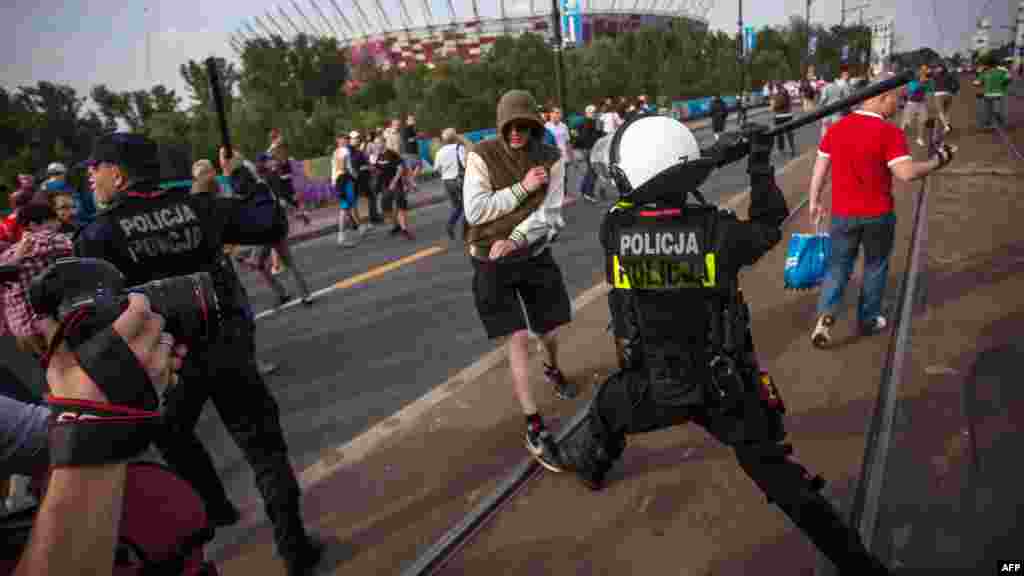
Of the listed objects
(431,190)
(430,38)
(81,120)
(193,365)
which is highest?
(430,38)

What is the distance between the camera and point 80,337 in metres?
0.88

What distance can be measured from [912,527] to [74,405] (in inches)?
118

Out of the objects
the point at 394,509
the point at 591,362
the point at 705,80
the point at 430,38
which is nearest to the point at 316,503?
the point at 394,509

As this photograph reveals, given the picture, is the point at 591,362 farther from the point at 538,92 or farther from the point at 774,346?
the point at 538,92

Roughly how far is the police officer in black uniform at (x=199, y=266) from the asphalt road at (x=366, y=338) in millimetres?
964

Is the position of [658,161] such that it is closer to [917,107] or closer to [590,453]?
[590,453]

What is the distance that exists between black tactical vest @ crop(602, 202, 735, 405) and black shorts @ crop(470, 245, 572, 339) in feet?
3.57

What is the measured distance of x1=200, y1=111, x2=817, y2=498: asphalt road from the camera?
13.5 ft

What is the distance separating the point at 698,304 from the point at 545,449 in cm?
141

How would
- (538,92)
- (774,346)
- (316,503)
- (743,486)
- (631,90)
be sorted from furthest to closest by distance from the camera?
1. (631,90)
2. (538,92)
3. (774,346)
4. (316,503)
5. (743,486)

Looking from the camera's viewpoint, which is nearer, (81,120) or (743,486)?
(743,486)

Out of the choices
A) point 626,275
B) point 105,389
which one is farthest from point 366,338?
point 105,389

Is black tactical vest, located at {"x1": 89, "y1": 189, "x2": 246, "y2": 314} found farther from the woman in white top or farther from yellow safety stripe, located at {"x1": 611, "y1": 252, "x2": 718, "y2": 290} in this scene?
the woman in white top

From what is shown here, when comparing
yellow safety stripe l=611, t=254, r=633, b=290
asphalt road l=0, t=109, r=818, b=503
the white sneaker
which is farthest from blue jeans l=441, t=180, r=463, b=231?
yellow safety stripe l=611, t=254, r=633, b=290
